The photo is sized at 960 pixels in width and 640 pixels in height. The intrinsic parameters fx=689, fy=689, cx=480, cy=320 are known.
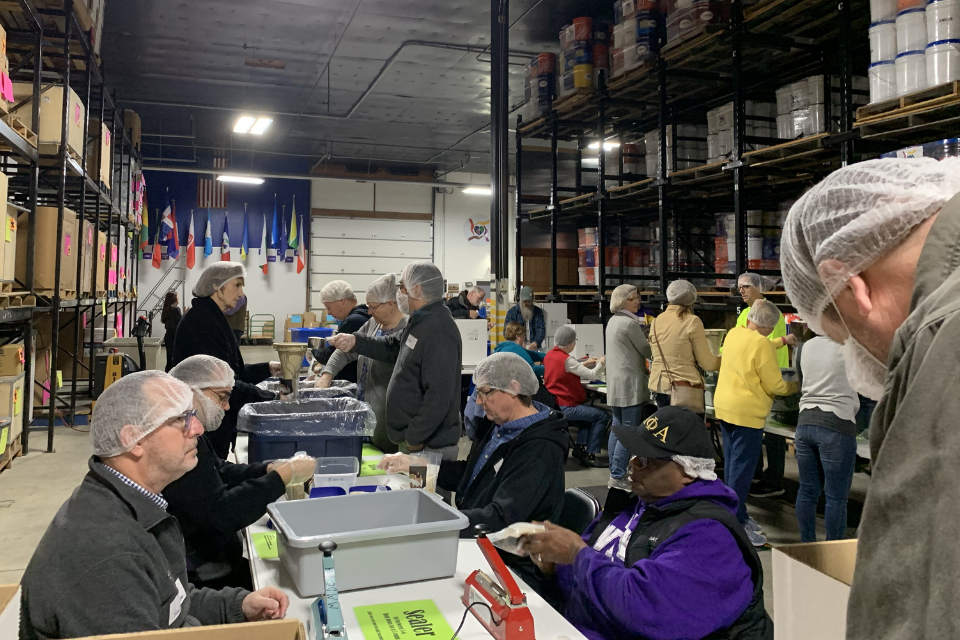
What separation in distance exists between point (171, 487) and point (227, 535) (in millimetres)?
278

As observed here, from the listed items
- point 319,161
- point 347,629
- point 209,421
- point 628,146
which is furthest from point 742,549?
point 319,161

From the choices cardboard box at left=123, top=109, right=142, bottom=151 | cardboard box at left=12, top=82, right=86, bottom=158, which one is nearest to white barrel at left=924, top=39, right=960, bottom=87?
cardboard box at left=12, top=82, right=86, bottom=158

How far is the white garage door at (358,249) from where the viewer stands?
19.5m

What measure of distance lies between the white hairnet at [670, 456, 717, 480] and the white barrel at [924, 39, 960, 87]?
344 cm

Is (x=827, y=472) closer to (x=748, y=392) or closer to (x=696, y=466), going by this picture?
(x=748, y=392)

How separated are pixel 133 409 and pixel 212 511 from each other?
688 mm

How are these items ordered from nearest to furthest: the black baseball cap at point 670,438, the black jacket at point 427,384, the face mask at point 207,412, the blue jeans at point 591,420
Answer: the black baseball cap at point 670,438 → the face mask at point 207,412 → the black jacket at point 427,384 → the blue jeans at point 591,420

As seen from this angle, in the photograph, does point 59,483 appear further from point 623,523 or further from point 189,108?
point 189,108

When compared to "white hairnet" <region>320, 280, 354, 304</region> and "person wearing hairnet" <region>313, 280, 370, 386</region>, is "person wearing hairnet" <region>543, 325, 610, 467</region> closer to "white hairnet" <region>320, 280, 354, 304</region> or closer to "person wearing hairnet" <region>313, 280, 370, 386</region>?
"person wearing hairnet" <region>313, 280, 370, 386</region>

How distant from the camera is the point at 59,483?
6.35 meters

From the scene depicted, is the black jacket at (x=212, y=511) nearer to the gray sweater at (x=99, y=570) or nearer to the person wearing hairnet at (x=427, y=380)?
the gray sweater at (x=99, y=570)

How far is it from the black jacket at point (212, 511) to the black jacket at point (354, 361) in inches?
121

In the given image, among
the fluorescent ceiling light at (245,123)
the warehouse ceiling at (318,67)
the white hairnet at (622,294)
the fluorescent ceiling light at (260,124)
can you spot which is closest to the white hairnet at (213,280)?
the white hairnet at (622,294)

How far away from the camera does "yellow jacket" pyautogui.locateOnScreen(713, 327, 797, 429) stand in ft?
16.3
